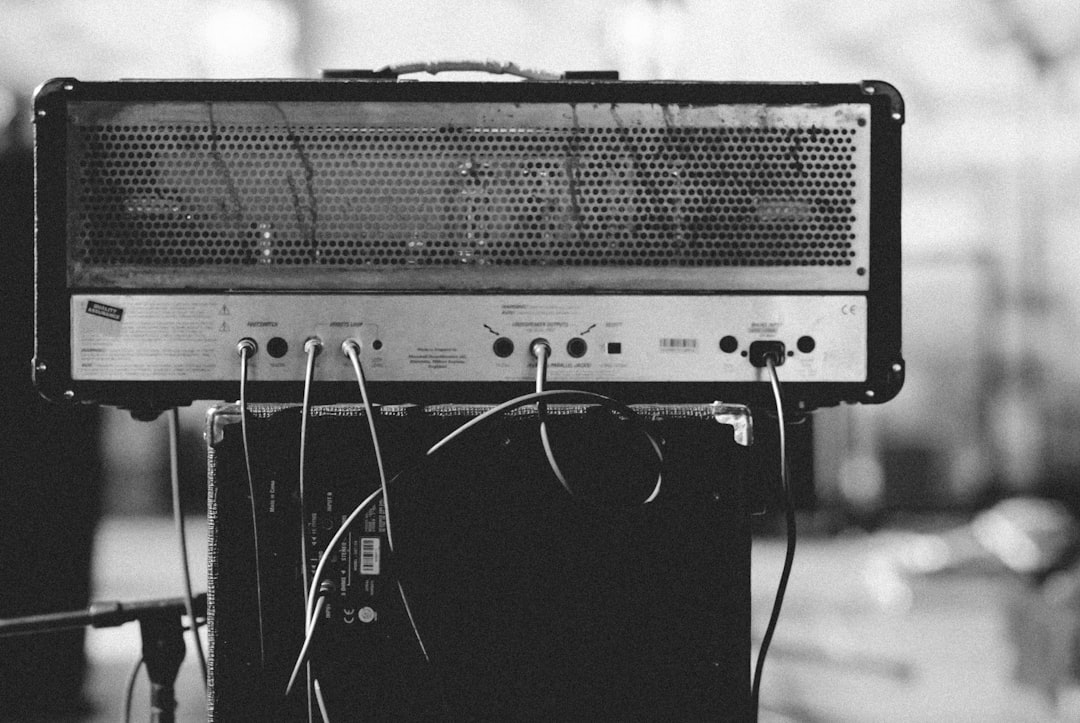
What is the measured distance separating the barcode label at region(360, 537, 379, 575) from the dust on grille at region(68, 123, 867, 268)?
20 cm

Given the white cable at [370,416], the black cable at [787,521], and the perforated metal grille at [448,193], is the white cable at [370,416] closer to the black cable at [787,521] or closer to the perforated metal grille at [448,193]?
the perforated metal grille at [448,193]

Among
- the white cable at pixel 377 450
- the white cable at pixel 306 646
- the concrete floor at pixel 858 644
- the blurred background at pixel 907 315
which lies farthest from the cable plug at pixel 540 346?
the blurred background at pixel 907 315

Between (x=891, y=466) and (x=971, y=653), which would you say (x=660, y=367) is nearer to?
(x=971, y=653)

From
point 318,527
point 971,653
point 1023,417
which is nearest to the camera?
point 318,527

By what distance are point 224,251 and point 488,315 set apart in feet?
0.65

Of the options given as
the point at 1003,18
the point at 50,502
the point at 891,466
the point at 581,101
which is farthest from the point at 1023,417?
the point at 581,101

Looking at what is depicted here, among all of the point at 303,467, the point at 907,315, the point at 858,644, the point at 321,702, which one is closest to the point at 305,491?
the point at 303,467

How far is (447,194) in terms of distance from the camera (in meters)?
0.69

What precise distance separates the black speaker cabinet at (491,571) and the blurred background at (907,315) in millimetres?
1392

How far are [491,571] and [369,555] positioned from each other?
3.4 inches

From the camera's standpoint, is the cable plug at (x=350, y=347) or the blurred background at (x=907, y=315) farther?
the blurred background at (x=907, y=315)

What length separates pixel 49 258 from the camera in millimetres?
683

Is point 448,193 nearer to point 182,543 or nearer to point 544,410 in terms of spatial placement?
point 544,410

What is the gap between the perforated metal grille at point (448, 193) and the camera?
68 centimetres
